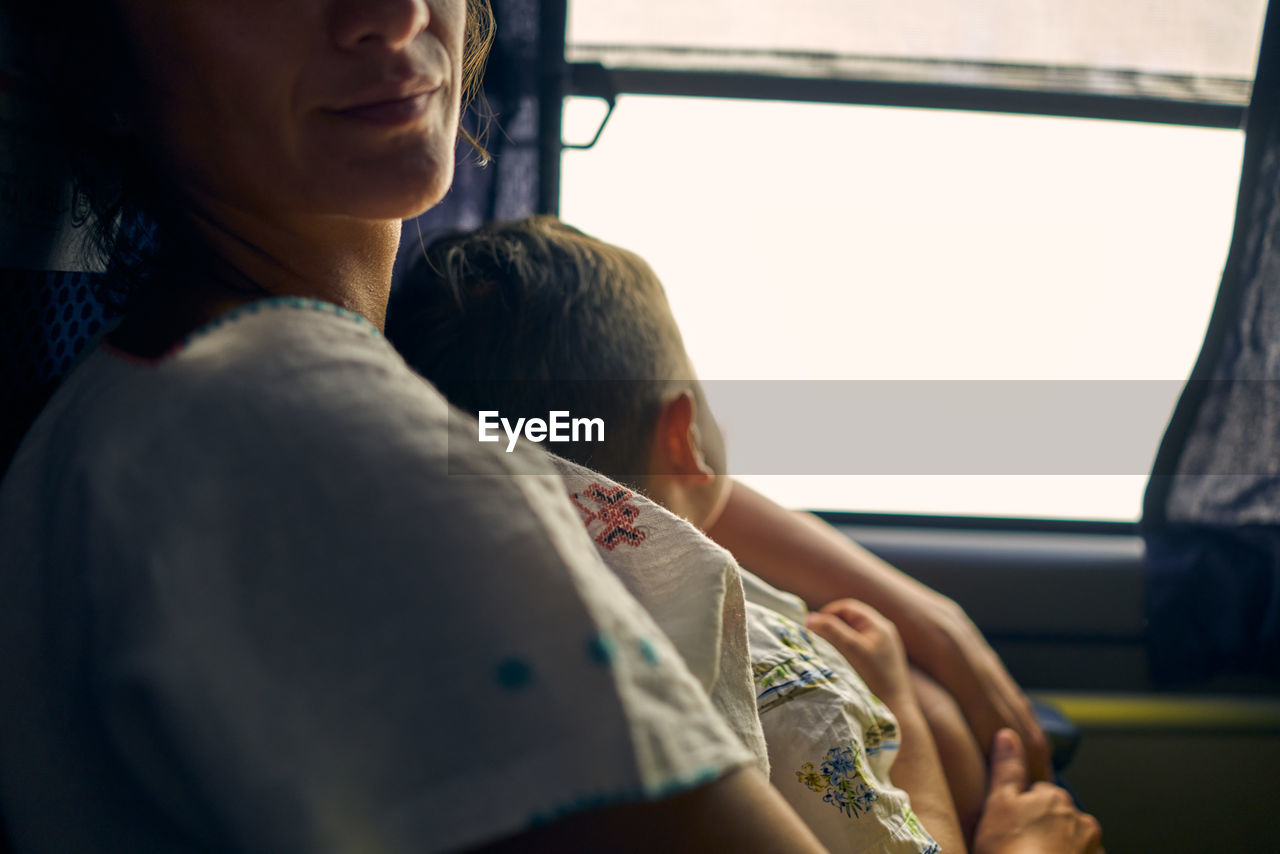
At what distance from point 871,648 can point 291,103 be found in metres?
0.87

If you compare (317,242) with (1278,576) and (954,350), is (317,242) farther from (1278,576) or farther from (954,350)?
(1278,576)

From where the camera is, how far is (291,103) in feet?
1.59

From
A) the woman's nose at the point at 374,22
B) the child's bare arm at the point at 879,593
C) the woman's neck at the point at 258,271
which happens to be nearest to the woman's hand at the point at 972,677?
the child's bare arm at the point at 879,593

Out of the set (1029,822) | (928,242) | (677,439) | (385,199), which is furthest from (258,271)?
(928,242)

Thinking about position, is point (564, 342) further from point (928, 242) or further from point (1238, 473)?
point (1238, 473)

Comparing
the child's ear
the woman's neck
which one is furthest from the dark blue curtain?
the woman's neck

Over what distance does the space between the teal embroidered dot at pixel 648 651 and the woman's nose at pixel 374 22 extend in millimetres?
397

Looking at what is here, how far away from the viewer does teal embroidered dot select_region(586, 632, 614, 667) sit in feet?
0.96

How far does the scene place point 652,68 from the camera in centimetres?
162

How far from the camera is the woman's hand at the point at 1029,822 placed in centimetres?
93

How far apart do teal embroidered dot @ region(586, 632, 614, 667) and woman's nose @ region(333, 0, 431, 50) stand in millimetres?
392

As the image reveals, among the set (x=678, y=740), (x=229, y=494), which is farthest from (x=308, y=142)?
(x=678, y=740)

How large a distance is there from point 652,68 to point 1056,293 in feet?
3.12

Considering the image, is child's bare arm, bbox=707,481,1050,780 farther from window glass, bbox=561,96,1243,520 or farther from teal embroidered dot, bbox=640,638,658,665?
teal embroidered dot, bbox=640,638,658,665
